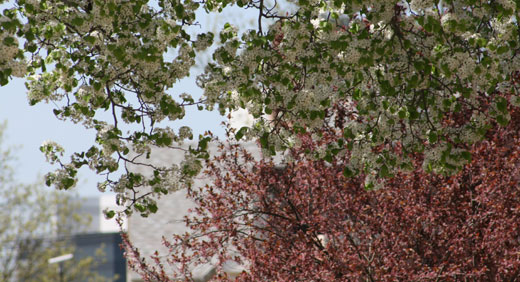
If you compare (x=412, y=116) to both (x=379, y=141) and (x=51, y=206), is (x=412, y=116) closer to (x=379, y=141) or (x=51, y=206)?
(x=379, y=141)

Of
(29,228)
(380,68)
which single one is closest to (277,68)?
(380,68)

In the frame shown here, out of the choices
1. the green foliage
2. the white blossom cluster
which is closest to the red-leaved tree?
the white blossom cluster

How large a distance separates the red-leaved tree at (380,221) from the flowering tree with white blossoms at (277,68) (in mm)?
1886

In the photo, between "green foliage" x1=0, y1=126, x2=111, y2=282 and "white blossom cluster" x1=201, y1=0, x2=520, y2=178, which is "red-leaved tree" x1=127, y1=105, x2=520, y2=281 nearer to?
"white blossom cluster" x1=201, y1=0, x2=520, y2=178

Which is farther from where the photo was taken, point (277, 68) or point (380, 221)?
point (380, 221)

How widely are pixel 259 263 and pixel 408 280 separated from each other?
1.98 meters

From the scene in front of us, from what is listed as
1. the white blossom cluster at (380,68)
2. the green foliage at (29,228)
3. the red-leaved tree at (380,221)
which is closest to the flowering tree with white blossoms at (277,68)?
the white blossom cluster at (380,68)

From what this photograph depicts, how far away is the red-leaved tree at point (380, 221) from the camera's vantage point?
8688mm

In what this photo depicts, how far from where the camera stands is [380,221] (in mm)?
9070

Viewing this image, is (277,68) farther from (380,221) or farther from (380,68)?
(380,221)

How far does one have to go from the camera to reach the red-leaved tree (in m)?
8.69

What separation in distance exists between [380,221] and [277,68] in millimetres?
3364

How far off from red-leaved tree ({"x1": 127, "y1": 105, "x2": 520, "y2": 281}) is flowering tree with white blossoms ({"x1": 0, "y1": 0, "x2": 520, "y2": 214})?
1.89m

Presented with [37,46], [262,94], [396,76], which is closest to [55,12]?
[37,46]
